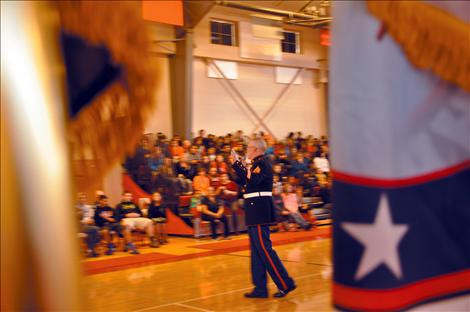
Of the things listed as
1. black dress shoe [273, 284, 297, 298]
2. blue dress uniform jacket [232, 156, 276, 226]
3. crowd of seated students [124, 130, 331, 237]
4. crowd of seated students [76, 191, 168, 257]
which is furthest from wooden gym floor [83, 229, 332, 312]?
crowd of seated students [124, 130, 331, 237]

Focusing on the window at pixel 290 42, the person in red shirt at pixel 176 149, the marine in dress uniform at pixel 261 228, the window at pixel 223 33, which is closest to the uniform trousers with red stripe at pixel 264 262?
the marine in dress uniform at pixel 261 228

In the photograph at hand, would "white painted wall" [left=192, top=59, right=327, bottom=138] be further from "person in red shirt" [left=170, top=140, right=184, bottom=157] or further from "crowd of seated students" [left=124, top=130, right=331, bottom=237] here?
"person in red shirt" [left=170, top=140, right=184, bottom=157]

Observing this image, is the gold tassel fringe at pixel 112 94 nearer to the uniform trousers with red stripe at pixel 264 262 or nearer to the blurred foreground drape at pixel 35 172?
the blurred foreground drape at pixel 35 172

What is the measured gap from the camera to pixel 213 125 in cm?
1698

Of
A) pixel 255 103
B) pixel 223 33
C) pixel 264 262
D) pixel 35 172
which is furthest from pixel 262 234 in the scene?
pixel 255 103

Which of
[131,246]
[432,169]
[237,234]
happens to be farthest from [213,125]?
[432,169]

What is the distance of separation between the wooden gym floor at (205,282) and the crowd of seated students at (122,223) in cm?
34

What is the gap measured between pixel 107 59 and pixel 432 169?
71cm

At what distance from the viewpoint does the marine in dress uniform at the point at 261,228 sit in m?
5.21

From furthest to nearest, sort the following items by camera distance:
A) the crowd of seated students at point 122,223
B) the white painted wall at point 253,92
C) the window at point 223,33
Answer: the window at point 223,33 < the white painted wall at point 253,92 < the crowd of seated students at point 122,223

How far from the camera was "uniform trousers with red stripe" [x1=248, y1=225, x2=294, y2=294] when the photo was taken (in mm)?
5207

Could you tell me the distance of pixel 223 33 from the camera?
17156 millimetres

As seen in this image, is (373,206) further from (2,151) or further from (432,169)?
(2,151)

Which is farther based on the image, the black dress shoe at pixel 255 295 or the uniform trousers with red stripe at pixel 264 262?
the black dress shoe at pixel 255 295
